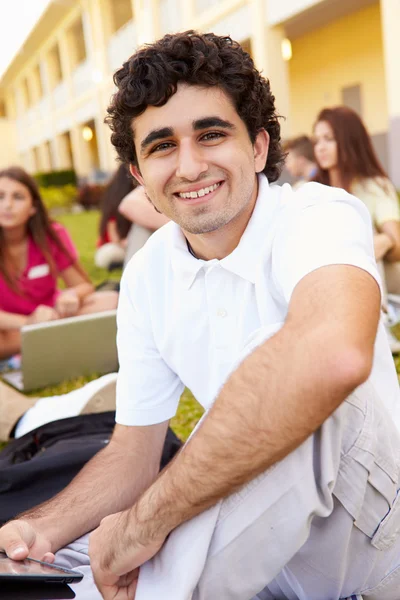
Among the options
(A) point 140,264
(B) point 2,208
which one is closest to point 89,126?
(B) point 2,208

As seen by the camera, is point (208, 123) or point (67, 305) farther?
point (67, 305)

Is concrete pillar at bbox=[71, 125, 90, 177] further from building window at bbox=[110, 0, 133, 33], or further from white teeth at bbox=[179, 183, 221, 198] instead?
white teeth at bbox=[179, 183, 221, 198]

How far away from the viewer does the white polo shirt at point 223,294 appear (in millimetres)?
1260

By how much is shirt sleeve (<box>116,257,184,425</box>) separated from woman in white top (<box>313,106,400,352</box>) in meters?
2.18

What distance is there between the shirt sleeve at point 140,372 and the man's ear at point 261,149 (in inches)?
17.9

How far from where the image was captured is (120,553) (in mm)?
1219

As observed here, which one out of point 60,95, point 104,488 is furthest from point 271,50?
point 60,95

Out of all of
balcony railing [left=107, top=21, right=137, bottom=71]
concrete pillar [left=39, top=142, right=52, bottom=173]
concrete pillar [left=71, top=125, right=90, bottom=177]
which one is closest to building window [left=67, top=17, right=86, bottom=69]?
concrete pillar [left=71, top=125, right=90, bottom=177]

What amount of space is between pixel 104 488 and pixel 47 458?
0.49 meters

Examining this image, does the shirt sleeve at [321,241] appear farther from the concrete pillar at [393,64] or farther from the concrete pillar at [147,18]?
the concrete pillar at [147,18]

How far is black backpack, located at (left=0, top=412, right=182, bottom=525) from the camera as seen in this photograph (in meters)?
1.93

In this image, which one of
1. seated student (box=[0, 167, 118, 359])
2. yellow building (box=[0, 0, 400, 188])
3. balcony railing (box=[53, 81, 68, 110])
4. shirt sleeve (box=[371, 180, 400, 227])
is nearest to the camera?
shirt sleeve (box=[371, 180, 400, 227])

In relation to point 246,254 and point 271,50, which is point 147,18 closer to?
point 271,50

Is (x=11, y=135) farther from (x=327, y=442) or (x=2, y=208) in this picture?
(x=327, y=442)
